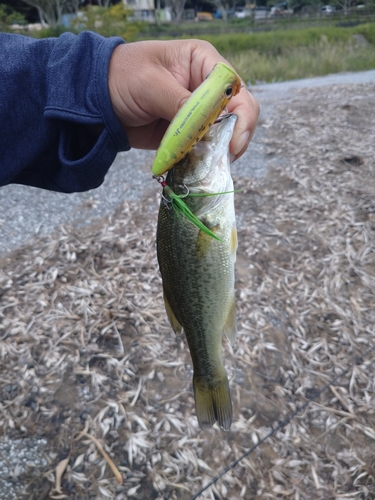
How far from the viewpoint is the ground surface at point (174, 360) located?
237 cm

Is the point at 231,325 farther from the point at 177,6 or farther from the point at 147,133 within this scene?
the point at 177,6

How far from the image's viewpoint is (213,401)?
181cm

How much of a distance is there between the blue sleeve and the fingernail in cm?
53

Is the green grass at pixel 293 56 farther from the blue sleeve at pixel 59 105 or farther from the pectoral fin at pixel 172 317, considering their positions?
the pectoral fin at pixel 172 317

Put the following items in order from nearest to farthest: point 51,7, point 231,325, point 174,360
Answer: point 231,325
point 174,360
point 51,7

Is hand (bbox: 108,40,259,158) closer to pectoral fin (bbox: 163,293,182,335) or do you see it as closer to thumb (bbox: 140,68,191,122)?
thumb (bbox: 140,68,191,122)

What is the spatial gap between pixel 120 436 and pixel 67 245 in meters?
1.77

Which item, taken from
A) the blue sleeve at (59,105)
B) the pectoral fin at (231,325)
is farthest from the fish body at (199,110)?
the pectoral fin at (231,325)

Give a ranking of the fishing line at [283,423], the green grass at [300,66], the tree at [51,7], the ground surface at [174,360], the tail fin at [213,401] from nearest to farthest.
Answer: the tail fin at [213,401] < the fishing line at [283,423] < the ground surface at [174,360] < the green grass at [300,66] < the tree at [51,7]

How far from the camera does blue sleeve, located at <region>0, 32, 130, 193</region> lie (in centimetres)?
169

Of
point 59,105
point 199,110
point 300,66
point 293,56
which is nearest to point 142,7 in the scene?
point 293,56

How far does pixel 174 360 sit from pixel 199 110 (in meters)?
2.05

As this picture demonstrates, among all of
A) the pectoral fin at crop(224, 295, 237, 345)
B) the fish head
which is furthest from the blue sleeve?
the pectoral fin at crop(224, 295, 237, 345)

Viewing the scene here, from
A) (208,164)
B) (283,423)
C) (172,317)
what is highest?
(208,164)
